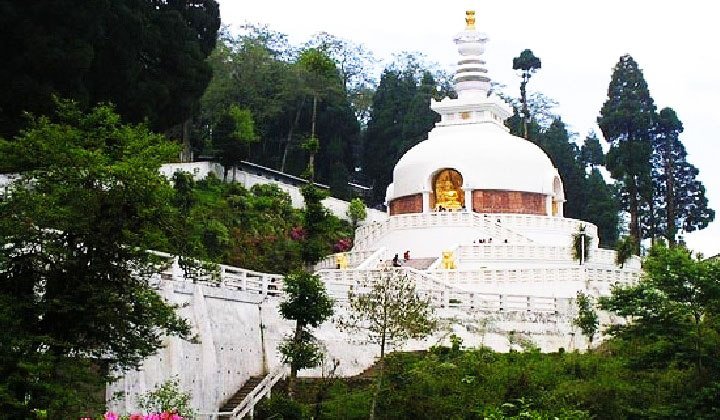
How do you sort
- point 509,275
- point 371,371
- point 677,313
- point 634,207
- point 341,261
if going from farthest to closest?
point 634,207 < point 341,261 < point 509,275 < point 371,371 < point 677,313

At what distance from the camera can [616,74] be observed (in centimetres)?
5369

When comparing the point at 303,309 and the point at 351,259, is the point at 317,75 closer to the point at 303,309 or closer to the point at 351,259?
the point at 351,259

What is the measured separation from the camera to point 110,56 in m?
38.0

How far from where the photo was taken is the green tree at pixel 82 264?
61.8ft

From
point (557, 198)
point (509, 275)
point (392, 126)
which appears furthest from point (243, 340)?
point (392, 126)

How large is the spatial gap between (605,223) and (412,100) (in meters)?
12.6

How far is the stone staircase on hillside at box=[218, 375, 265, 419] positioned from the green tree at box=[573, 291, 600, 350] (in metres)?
8.77

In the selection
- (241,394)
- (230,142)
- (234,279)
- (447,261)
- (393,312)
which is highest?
(230,142)

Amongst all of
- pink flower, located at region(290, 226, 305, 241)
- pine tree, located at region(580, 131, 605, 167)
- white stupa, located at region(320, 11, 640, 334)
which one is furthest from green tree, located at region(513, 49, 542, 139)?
pink flower, located at region(290, 226, 305, 241)

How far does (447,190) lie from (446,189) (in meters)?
0.06

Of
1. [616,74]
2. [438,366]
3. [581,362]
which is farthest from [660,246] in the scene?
[616,74]

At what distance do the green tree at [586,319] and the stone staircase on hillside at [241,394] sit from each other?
877 cm

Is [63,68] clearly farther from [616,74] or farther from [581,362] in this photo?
[616,74]

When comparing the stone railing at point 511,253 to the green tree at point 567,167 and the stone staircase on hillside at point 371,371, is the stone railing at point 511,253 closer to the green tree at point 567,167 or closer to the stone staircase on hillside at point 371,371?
the stone staircase on hillside at point 371,371
